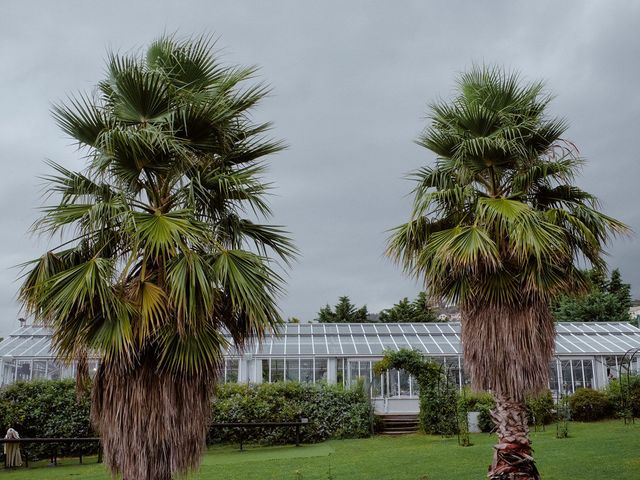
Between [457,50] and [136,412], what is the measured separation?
8576 millimetres

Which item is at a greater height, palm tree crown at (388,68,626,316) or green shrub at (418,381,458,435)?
palm tree crown at (388,68,626,316)

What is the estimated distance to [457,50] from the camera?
11.1 m

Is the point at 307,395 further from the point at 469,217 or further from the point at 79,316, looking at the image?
the point at 79,316

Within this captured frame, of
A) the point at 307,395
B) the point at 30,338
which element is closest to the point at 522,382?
the point at 307,395

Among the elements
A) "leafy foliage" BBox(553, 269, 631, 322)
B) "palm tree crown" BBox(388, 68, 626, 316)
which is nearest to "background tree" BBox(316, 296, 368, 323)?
"leafy foliage" BBox(553, 269, 631, 322)

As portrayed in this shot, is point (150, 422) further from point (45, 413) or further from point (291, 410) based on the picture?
point (45, 413)

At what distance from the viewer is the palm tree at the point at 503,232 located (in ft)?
27.9

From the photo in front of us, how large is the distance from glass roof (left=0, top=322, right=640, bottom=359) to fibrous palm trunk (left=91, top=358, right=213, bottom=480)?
18.5 metres

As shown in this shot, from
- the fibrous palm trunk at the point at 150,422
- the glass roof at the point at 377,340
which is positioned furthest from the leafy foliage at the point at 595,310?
the fibrous palm trunk at the point at 150,422

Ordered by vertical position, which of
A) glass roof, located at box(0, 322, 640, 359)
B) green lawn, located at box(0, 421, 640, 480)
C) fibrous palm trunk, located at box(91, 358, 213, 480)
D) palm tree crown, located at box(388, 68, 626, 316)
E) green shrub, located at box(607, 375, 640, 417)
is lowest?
green lawn, located at box(0, 421, 640, 480)

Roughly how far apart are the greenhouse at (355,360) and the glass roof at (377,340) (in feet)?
0.14

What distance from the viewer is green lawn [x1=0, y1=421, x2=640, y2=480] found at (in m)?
11.5

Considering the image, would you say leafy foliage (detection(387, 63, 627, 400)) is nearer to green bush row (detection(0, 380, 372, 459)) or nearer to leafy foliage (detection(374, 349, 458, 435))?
leafy foliage (detection(374, 349, 458, 435))

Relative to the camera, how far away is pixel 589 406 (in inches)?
864
